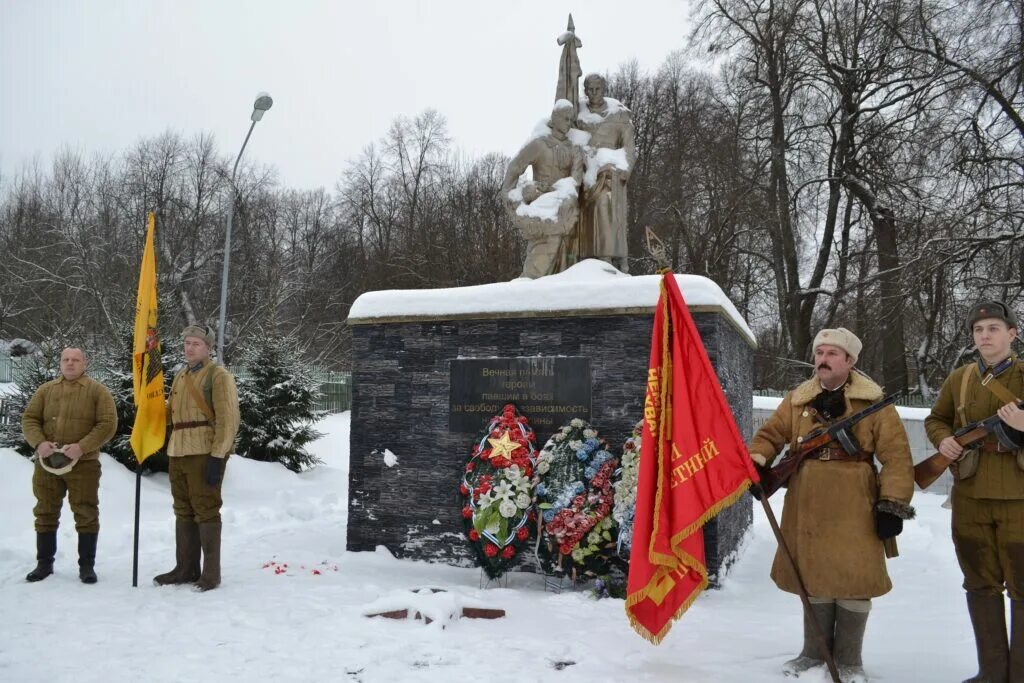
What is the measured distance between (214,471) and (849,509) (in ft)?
13.1

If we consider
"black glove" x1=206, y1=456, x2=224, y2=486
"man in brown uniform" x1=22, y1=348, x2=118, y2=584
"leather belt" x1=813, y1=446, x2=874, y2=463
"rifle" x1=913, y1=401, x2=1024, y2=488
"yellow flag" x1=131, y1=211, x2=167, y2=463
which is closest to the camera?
"rifle" x1=913, y1=401, x2=1024, y2=488

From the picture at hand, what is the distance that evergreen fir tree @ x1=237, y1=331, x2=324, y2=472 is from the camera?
1197 centimetres

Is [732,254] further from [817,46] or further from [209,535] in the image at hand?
[209,535]

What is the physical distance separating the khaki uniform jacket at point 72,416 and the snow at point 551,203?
12.7 ft

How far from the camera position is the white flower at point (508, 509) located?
5852 millimetres

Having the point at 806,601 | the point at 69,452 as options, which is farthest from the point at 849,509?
the point at 69,452

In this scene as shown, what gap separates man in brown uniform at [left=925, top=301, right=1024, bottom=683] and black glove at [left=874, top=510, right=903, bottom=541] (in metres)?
0.38

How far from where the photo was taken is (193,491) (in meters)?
5.57

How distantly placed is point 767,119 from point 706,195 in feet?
11.1

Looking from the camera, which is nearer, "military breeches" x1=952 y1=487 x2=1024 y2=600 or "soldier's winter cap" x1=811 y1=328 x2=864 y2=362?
"military breeches" x1=952 y1=487 x2=1024 y2=600

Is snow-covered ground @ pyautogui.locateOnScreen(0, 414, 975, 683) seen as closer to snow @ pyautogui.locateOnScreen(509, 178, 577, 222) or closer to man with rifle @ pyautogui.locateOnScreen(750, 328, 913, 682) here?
man with rifle @ pyautogui.locateOnScreen(750, 328, 913, 682)

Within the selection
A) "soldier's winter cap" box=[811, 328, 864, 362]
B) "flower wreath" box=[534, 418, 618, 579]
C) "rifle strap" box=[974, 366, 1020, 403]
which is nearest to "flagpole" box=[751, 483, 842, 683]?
"soldier's winter cap" box=[811, 328, 864, 362]

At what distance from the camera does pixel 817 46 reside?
18.5 metres

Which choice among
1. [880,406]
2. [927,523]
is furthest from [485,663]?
[927,523]
